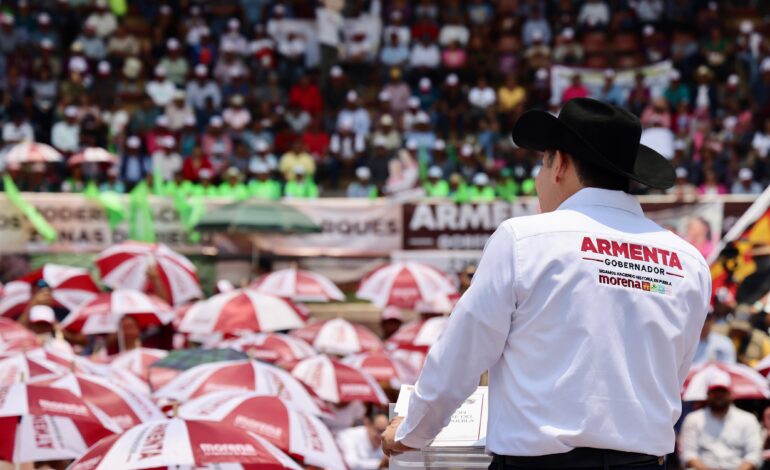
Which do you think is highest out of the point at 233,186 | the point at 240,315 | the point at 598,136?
the point at 598,136

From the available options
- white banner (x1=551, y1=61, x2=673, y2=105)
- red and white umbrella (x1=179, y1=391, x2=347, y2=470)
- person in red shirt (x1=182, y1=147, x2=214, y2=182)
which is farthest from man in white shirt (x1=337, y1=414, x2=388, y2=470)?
white banner (x1=551, y1=61, x2=673, y2=105)

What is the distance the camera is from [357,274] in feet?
59.0

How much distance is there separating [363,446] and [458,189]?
9368 millimetres

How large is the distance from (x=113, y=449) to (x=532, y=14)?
64.3 ft

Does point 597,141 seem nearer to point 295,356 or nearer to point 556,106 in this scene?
point 295,356

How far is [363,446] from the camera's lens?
980 centimetres

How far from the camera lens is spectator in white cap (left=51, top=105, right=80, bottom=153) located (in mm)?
20391

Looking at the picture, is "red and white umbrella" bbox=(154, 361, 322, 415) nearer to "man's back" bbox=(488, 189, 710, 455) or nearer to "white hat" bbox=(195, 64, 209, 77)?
"man's back" bbox=(488, 189, 710, 455)

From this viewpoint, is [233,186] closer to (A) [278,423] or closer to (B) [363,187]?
(B) [363,187]

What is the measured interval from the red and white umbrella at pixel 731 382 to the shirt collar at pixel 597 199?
23.0 feet

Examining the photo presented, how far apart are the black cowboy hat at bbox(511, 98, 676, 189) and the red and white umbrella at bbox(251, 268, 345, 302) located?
11.2 m

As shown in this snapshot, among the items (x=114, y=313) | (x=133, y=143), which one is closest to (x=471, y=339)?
(x=114, y=313)

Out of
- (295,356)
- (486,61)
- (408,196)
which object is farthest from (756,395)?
(486,61)

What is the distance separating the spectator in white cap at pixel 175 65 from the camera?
22766 millimetres
